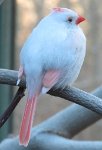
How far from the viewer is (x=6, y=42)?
81.5 inches

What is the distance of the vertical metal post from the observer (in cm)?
204

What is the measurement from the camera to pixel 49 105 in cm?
207

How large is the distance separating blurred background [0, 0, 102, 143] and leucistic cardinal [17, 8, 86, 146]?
119 centimetres

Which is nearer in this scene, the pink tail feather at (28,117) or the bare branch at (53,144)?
the pink tail feather at (28,117)

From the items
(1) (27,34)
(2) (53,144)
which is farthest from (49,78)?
(1) (27,34)

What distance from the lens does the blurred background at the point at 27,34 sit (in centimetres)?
200

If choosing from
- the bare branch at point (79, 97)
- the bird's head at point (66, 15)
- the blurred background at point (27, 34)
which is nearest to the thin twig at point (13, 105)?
the bare branch at point (79, 97)

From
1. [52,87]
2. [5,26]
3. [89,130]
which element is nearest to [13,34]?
[5,26]

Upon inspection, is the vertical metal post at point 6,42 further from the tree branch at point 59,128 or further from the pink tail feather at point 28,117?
the pink tail feather at point 28,117

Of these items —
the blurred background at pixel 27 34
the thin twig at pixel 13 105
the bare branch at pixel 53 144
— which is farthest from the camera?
the blurred background at pixel 27 34

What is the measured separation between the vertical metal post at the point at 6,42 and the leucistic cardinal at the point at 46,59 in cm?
125

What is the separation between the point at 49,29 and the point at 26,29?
49.8 inches

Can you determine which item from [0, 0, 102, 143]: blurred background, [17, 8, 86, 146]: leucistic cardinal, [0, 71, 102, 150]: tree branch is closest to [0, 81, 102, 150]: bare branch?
[0, 71, 102, 150]: tree branch

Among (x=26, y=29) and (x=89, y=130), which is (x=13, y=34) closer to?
(x=26, y=29)
